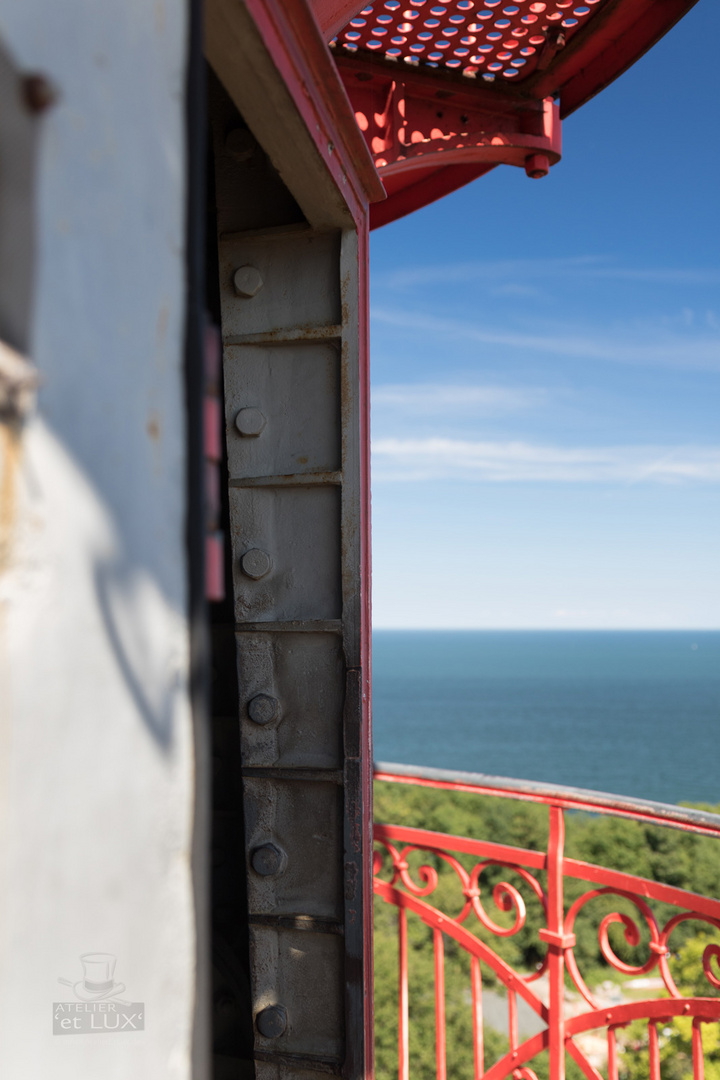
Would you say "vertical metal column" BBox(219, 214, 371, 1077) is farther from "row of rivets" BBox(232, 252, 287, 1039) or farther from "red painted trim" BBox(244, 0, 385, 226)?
"red painted trim" BBox(244, 0, 385, 226)

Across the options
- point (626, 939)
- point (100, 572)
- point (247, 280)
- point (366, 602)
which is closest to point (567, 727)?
point (626, 939)

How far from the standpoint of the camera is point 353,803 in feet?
7.25

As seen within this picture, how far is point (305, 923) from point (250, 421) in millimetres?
1558

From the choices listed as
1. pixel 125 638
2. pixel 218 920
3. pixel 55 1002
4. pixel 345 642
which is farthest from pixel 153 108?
pixel 218 920

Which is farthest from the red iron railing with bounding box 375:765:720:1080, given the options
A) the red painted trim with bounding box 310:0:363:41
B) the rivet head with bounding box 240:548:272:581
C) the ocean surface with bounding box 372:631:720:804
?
the ocean surface with bounding box 372:631:720:804

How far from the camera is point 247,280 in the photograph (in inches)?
93.0

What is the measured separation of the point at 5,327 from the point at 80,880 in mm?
620

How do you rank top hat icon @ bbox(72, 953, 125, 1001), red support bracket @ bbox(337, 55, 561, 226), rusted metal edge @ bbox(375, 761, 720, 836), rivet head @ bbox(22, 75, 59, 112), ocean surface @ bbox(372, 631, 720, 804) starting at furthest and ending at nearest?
ocean surface @ bbox(372, 631, 720, 804)
red support bracket @ bbox(337, 55, 561, 226)
rusted metal edge @ bbox(375, 761, 720, 836)
top hat icon @ bbox(72, 953, 125, 1001)
rivet head @ bbox(22, 75, 59, 112)

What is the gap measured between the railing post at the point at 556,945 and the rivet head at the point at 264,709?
3.88 ft

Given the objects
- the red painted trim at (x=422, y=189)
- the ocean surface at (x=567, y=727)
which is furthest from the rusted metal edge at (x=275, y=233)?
the ocean surface at (x=567, y=727)

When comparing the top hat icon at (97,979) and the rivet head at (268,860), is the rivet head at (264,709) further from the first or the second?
the top hat icon at (97,979)

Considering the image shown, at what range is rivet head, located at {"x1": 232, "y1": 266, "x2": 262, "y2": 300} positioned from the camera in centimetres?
236

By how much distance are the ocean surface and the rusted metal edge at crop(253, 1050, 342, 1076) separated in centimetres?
7044

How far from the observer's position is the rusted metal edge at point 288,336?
7.54 feet
